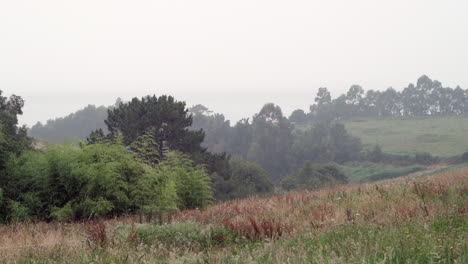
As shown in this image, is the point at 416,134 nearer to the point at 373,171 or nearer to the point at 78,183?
the point at 373,171

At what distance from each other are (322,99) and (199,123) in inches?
1949

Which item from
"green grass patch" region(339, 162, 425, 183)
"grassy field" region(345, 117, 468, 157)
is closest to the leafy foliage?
"green grass patch" region(339, 162, 425, 183)

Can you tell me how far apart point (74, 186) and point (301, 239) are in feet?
33.5

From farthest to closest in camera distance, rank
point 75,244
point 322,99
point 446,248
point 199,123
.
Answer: point 322,99
point 199,123
point 75,244
point 446,248

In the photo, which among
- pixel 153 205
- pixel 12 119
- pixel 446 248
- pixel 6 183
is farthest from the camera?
pixel 12 119

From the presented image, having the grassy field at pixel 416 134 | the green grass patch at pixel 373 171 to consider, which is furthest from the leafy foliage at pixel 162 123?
the grassy field at pixel 416 134

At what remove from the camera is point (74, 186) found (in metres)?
13.9

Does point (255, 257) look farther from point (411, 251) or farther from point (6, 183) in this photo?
point (6, 183)

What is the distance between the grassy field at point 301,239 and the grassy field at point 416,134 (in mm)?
80181

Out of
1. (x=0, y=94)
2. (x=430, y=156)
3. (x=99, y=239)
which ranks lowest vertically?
(x=430, y=156)

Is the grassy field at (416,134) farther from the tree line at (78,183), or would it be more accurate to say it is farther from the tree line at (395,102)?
the tree line at (78,183)

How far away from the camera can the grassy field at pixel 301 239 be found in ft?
13.7

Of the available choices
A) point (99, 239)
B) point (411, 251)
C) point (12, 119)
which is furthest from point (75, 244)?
point (12, 119)

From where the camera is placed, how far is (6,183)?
13617 mm
